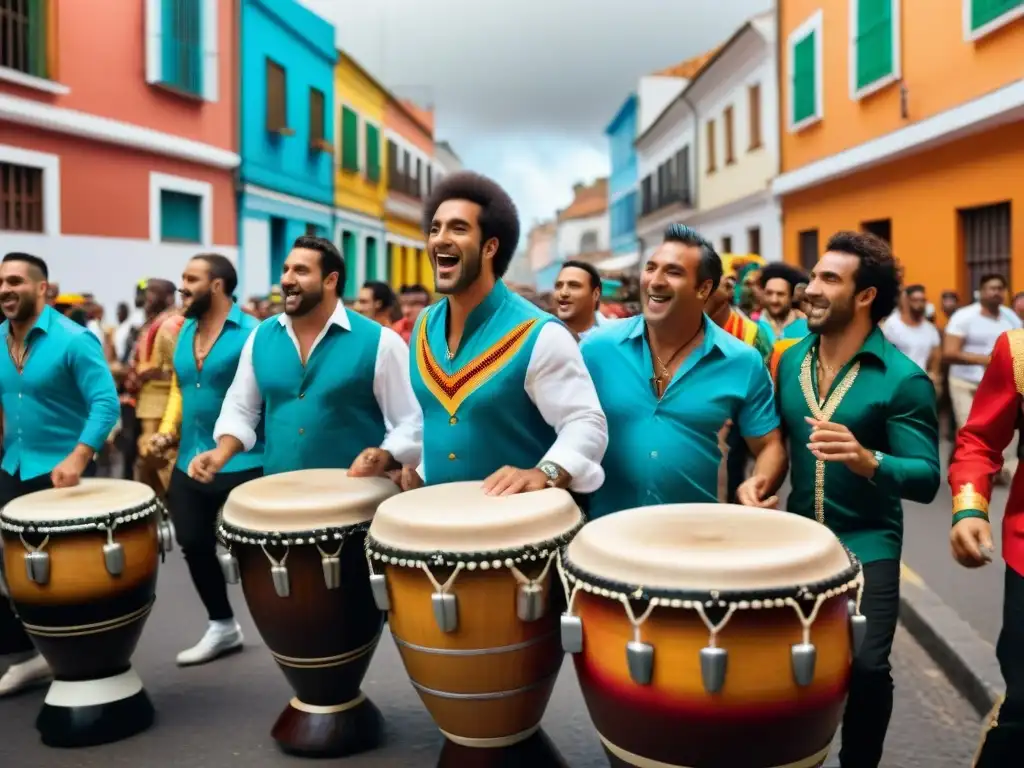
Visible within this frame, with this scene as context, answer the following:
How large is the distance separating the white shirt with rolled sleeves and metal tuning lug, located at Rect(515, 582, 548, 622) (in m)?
0.46

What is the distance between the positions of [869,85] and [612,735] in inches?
573

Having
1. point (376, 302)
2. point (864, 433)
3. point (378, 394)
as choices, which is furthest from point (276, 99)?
point (864, 433)

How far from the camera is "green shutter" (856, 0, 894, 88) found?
1512 centimetres

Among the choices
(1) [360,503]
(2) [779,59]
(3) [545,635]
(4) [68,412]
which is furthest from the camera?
(2) [779,59]

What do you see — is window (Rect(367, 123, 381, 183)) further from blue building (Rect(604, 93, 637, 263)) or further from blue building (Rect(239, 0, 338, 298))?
blue building (Rect(604, 93, 637, 263))

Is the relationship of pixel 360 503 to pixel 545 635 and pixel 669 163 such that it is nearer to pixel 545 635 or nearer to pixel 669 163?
pixel 545 635

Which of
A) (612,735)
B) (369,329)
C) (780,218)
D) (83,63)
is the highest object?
(83,63)

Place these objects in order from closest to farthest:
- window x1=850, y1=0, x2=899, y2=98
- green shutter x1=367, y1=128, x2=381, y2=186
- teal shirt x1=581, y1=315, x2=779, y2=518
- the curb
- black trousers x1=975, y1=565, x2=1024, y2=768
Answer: black trousers x1=975, y1=565, x2=1024, y2=768 < teal shirt x1=581, y1=315, x2=779, y2=518 < the curb < window x1=850, y1=0, x2=899, y2=98 < green shutter x1=367, y1=128, x2=381, y2=186

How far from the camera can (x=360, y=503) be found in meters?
4.02

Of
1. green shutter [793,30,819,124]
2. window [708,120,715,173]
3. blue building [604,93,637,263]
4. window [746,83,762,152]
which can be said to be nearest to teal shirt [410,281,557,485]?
green shutter [793,30,819,124]

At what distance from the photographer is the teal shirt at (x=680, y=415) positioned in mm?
3822

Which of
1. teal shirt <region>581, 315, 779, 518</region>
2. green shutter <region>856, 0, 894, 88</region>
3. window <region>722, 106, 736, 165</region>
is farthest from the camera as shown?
window <region>722, 106, 736, 165</region>

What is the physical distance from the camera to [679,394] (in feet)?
12.6

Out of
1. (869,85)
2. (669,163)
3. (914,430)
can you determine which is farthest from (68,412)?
(669,163)
